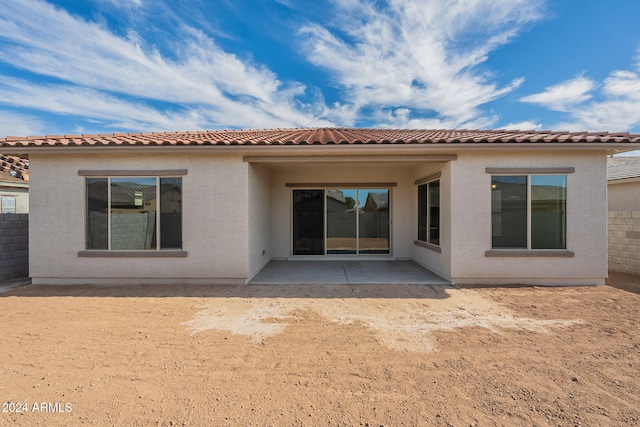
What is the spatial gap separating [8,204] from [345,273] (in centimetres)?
1314

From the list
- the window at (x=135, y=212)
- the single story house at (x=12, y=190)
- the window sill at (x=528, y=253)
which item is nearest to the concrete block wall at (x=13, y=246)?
the window at (x=135, y=212)

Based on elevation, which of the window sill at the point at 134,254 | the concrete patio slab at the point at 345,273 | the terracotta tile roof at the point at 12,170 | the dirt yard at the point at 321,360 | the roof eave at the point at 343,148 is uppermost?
the terracotta tile roof at the point at 12,170

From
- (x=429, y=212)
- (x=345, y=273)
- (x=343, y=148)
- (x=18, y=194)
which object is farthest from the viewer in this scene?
Result: (x=18, y=194)

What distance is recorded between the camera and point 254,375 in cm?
304

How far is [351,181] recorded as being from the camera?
9.78m

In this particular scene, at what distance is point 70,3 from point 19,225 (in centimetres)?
653

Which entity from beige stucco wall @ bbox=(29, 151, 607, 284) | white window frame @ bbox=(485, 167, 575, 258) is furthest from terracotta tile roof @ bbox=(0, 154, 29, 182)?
white window frame @ bbox=(485, 167, 575, 258)

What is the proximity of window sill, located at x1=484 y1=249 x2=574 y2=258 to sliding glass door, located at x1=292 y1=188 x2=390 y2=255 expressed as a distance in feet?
12.0

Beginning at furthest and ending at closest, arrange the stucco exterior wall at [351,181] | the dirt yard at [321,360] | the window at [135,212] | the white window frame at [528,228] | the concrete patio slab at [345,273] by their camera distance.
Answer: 1. the stucco exterior wall at [351,181]
2. the concrete patio slab at [345,273]
3. the window at [135,212]
4. the white window frame at [528,228]
5. the dirt yard at [321,360]

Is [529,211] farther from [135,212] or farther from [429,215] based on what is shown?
[135,212]

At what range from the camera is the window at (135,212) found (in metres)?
6.67

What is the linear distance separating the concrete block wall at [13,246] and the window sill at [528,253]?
38.1 ft

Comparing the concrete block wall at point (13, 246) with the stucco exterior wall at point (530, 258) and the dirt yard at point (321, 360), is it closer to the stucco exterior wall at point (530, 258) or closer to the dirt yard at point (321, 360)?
the dirt yard at point (321, 360)

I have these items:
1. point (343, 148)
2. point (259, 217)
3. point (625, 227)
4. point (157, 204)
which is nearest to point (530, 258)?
point (625, 227)
